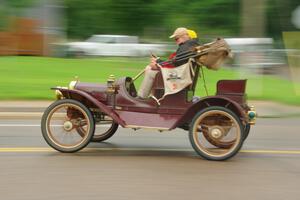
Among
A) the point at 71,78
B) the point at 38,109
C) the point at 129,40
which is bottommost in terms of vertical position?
the point at 38,109

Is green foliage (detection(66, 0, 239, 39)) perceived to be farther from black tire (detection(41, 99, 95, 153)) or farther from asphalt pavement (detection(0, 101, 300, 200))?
black tire (detection(41, 99, 95, 153))

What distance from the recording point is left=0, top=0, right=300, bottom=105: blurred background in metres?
16.9

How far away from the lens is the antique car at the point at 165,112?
8.02 m

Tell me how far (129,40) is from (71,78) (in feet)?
53.3

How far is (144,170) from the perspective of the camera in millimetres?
7340

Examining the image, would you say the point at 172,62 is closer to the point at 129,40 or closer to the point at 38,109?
the point at 38,109

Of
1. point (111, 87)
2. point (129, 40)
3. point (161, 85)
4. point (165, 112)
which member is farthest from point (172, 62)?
point (129, 40)

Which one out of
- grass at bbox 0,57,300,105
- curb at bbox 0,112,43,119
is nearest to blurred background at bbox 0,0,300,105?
grass at bbox 0,57,300,105

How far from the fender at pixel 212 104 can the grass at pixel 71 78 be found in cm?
397

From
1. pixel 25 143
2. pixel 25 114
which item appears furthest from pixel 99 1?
pixel 25 143

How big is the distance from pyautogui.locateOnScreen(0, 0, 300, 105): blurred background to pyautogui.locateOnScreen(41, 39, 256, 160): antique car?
22.5ft

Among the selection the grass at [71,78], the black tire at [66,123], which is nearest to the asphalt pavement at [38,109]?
the grass at [71,78]

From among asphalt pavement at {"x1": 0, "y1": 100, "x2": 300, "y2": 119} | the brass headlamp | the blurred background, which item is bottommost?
asphalt pavement at {"x1": 0, "y1": 100, "x2": 300, "y2": 119}

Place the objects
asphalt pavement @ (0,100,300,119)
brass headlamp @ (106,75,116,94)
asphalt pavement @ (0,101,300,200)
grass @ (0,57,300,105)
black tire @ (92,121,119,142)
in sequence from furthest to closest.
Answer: grass @ (0,57,300,105), asphalt pavement @ (0,100,300,119), black tire @ (92,121,119,142), brass headlamp @ (106,75,116,94), asphalt pavement @ (0,101,300,200)
